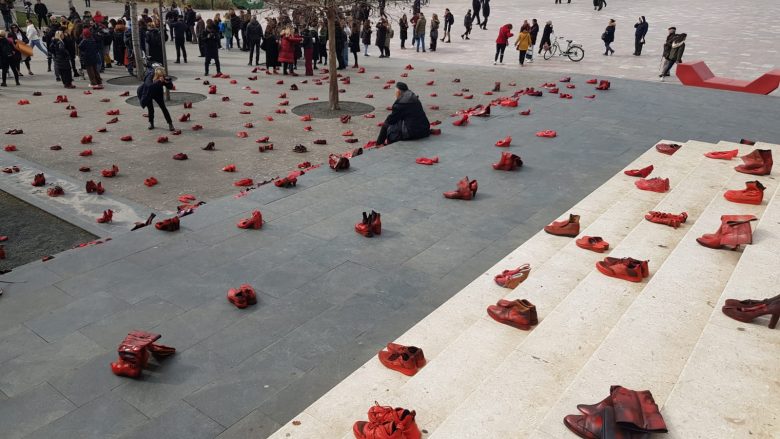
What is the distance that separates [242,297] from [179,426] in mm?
1652

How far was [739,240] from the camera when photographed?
5598 mm

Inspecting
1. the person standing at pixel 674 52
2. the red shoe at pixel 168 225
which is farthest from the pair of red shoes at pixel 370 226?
the person standing at pixel 674 52

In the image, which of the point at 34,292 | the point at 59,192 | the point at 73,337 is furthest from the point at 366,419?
the point at 59,192

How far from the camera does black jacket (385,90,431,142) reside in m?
11.2

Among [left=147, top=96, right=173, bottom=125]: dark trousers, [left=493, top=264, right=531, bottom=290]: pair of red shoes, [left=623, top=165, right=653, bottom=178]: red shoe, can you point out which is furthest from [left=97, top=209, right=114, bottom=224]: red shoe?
[left=623, top=165, right=653, bottom=178]: red shoe

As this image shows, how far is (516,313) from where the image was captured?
4.98 meters

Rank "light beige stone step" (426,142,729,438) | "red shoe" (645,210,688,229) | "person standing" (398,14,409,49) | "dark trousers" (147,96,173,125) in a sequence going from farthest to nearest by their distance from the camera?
"person standing" (398,14,409,49) < "dark trousers" (147,96,173,125) < "red shoe" (645,210,688,229) < "light beige stone step" (426,142,729,438)

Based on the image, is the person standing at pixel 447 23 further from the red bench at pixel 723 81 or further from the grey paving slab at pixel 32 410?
the grey paving slab at pixel 32 410

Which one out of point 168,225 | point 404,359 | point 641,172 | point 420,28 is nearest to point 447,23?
point 420,28

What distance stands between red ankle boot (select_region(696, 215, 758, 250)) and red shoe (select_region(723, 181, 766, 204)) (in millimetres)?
1071

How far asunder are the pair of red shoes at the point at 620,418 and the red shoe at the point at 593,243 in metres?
3.03

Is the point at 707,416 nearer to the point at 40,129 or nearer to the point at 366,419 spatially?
the point at 366,419

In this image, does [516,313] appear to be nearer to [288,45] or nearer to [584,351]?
[584,351]

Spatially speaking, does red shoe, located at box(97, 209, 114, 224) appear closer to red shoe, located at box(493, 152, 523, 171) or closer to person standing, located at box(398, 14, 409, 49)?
red shoe, located at box(493, 152, 523, 171)
